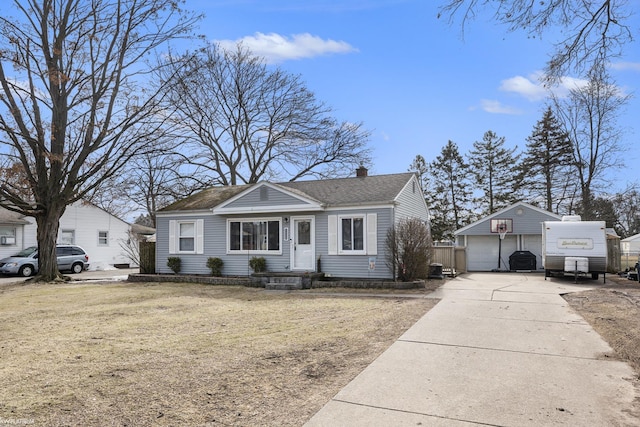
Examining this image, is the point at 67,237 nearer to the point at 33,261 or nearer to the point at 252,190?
the point at 33,261

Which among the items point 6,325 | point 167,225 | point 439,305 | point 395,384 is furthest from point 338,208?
point 395,384

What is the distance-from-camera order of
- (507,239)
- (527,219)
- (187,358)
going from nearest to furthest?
(187,358), (527,219), (507,239)

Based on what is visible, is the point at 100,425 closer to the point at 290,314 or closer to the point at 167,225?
the point at 290,314

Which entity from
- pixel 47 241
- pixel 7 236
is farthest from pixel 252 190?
pixel 7 236

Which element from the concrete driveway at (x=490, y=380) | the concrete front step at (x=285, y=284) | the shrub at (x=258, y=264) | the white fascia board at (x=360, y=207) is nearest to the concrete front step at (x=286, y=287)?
the concrete front step at (x=285, y=284)

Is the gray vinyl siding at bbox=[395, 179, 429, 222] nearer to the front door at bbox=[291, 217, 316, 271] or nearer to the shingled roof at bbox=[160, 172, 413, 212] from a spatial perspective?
the shingled roof at bbox=[160, 172, 413, 212]

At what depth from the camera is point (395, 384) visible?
4547 millimetres

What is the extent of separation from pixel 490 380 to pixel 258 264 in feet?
40.8

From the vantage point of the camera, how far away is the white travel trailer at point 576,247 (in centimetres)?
1597

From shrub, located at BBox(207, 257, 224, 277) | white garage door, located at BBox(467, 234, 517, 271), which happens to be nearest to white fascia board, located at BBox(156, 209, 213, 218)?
shrub, located at BBox(207, 257, 224, 277)

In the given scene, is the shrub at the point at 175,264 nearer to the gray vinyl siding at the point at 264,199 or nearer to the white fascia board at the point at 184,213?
the white fascia board at the point at 184,213

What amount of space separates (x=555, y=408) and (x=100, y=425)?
13.0 ft

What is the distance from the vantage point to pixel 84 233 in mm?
28672

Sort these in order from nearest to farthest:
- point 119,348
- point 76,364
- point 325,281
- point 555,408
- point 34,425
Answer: point 34,425 < point 555,408 < point 76,364 < point 119,348 < point 325,281
